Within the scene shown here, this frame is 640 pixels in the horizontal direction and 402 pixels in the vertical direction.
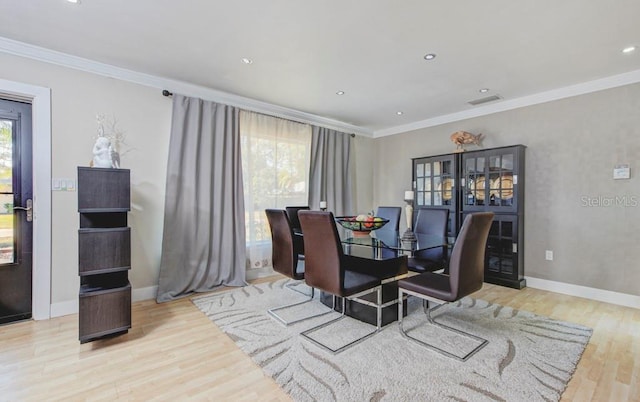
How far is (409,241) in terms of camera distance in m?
2.66

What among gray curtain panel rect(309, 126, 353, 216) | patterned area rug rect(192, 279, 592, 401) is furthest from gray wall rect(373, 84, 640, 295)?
gray curtain panel rect(309, 126, 353, 216)

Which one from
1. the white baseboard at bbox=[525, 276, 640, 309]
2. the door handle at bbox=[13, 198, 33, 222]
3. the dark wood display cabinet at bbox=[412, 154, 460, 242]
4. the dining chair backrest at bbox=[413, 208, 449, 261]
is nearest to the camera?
the door handle at bbox=[13, 198, 33, 222]

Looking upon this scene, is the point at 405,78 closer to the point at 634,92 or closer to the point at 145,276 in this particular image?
the point at 634,92

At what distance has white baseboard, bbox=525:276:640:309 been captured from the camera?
10.1 feet

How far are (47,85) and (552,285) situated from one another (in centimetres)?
585

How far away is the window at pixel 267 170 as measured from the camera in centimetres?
398

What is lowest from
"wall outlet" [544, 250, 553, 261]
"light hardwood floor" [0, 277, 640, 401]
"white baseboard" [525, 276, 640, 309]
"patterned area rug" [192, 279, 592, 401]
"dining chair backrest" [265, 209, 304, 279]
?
"light hardwood floor" [0, 277, 640, 401]

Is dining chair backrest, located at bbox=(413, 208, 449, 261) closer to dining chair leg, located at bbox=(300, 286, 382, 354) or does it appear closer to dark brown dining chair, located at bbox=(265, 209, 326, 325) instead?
dining chair leg, located at bbox=(300, 286, 382, 354)

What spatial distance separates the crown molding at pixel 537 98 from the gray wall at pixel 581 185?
63 millimetres

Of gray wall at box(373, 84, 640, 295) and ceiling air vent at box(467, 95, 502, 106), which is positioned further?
ceiling air vent at box(467, 95, 502, 106)

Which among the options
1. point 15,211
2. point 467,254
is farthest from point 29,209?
point 467,254

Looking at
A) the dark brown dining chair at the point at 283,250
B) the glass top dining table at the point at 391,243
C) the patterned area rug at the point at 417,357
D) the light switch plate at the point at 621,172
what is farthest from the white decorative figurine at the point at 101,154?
the light switch plate at the point at 621,172

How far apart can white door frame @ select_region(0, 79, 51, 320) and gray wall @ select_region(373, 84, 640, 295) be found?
5.16 m

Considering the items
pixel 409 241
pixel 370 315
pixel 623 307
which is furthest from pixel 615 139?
pixel 370 315
